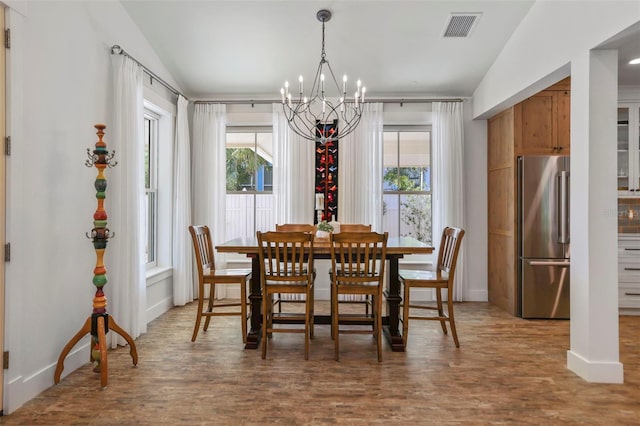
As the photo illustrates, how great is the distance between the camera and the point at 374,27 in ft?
11.8

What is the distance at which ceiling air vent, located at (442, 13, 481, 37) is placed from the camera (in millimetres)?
3377

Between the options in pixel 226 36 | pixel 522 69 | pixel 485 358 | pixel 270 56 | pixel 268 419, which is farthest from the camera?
pixel 270 56

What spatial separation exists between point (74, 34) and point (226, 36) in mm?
1385

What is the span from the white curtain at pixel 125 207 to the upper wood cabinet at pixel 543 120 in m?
3.91

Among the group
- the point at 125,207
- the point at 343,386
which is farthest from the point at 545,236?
the point at 125,207

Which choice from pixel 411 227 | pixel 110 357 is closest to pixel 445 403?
pixel 110 357

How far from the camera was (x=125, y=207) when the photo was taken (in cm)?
312

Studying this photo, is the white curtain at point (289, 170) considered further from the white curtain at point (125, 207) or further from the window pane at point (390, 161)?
the white curtain at point (125, 207)

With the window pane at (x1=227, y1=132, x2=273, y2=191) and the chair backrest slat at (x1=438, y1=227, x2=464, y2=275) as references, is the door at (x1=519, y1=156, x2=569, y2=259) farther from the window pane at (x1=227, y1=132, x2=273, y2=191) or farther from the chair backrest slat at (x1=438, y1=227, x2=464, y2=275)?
the window pane at (x1=227, y1=132, x2=273, y2=191)

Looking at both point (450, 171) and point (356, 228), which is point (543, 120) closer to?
point (450, 171)

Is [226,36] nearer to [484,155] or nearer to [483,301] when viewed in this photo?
[484,155]

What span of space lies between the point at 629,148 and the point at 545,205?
1.23m

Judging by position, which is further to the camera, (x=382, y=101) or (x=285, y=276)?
(x=382, y=101)

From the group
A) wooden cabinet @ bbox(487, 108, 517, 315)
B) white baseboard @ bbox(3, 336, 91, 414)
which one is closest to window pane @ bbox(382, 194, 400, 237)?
wooden cabinet @ bbox(487, 108, 517, 315)
